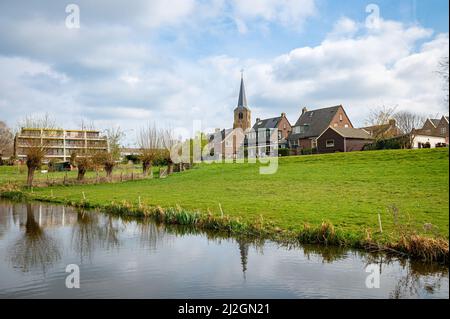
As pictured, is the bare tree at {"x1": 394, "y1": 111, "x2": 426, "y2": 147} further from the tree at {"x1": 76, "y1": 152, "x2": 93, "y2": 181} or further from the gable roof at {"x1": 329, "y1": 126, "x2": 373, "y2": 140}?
the tree at {"x1": 76, "y1": 152, "x2": 93, "y2": 181}

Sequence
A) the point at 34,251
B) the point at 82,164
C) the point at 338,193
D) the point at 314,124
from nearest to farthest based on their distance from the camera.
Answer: the point at 34,251
the point at 338,193
the point at 82,164
the point at 314,124

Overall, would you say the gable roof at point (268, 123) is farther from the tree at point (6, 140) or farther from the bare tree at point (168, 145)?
the tree at point (6, 140)

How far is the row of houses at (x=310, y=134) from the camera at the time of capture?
48844 millimetres

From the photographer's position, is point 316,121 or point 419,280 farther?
point 316,121

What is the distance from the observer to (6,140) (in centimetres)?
7669

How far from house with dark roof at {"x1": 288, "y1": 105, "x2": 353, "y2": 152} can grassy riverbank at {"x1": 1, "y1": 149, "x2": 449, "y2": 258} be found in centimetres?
2236

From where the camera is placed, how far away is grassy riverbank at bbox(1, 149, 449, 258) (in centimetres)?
1284

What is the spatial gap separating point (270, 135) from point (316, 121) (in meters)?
9.73

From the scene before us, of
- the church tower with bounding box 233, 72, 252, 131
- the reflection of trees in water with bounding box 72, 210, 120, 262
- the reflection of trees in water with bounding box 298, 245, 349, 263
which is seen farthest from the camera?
the church tower with bounding box 233, 72, 252, 131

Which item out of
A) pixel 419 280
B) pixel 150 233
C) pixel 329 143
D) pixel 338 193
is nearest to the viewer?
pixel 419 280

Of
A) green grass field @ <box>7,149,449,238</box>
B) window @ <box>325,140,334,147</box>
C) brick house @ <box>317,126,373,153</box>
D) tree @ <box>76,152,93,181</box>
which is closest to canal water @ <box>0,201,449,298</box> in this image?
green grass field @ <box>7,149,449,238</box>

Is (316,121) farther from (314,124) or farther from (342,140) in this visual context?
(342,140)

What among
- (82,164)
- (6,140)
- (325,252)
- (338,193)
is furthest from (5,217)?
(6,140)
